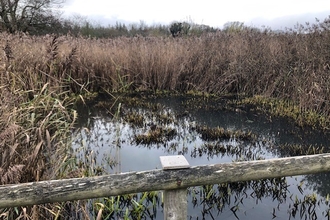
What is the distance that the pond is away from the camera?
10.8ft

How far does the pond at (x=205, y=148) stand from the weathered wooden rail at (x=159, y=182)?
4.80ft

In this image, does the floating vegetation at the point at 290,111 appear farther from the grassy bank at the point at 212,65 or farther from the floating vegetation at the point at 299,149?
the floating vegetation at the point at 299,149

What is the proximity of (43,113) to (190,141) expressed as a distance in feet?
8.42

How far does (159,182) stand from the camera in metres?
1.62

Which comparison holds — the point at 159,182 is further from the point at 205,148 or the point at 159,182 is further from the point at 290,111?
the point at 290,111

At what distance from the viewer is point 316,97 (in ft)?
21.9

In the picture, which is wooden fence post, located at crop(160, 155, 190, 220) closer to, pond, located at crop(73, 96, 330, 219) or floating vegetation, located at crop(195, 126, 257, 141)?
pond, located at crop(73, 96, 330, 219)

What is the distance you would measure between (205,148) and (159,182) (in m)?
3.40

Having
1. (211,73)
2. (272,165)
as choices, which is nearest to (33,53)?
(211,73)

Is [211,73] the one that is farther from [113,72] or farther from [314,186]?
[314,186]

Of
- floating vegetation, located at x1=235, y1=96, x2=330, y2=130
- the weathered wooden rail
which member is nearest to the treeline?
floating vegetation, located at x1=235, y1=96, x2=330, y2=130

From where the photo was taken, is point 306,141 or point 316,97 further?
point 316,97

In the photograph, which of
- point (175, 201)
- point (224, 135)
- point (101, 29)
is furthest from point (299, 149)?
point (101, 29)

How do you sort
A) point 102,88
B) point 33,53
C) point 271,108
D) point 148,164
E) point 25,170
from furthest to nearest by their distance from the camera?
point 102,88, point 271,108, point 33,53, point 148,164, point 25,170
